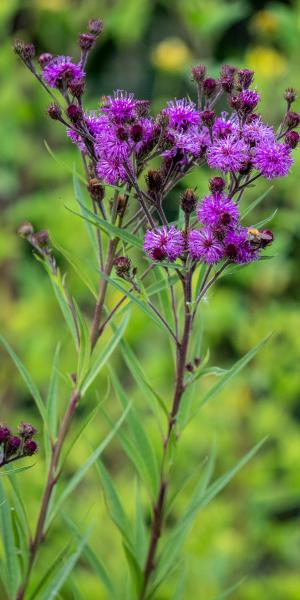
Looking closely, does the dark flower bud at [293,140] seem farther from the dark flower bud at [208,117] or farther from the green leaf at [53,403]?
the green leaf at [53,403]

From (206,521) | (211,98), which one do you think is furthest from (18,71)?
(211,98)

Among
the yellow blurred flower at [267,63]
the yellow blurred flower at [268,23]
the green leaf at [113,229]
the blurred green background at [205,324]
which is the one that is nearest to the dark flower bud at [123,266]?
Answer: the green leaf at [113,229]

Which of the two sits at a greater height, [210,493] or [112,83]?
[112,83]

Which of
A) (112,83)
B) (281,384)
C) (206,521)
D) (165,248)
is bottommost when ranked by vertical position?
(206,521)

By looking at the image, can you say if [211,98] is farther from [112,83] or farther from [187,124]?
[112,83]

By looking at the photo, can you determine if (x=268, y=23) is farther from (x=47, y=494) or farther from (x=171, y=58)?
(x=47, y=494)

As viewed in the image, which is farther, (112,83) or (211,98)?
(112,83)

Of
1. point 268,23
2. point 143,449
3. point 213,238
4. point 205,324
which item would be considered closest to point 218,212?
point 213,238
